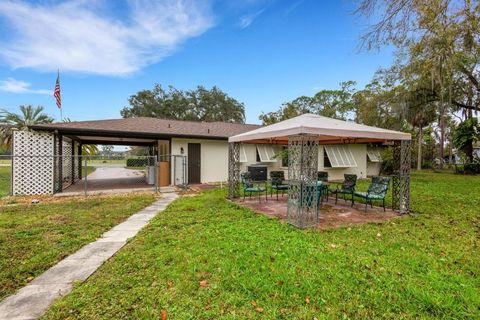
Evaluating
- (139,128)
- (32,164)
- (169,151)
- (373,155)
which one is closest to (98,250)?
(32,164)

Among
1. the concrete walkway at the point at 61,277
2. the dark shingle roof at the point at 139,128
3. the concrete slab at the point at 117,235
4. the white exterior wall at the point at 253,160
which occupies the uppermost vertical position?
the dark shingle roof at the point at 139,128

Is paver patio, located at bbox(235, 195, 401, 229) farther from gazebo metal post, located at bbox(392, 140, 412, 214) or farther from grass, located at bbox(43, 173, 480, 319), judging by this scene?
grass, located at bbox(43, 173, 480, 319)

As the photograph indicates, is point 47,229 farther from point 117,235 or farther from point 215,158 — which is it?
point 215,158

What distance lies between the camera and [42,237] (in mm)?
4660

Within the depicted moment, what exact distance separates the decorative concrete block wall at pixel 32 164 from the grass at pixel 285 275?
7.45 m

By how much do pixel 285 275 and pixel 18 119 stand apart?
3289 centimetres

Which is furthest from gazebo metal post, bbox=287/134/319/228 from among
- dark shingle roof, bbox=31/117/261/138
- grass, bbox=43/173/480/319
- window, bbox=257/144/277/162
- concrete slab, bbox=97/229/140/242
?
window, bbox=257/144/277/162

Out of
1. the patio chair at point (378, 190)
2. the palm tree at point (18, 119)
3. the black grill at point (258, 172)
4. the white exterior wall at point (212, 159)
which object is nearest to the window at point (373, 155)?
the black grill at point (258, 172)

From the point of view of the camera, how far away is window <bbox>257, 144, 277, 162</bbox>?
1416 cm

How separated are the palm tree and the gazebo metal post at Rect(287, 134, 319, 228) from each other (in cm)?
2726

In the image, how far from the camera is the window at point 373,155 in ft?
55.6

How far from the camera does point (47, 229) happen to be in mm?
5145

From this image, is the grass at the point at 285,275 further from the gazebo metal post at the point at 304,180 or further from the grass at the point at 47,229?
the grass at the point at 47,229

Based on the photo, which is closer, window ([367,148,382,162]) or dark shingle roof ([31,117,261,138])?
dark shingle roof ([31,117,261,138])
